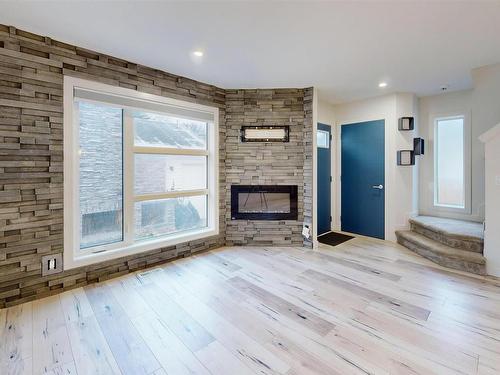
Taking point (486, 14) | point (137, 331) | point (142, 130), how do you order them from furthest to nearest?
point (142, 130) → point (486, 14) → point (137, 331)

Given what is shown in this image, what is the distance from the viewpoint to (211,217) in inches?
153

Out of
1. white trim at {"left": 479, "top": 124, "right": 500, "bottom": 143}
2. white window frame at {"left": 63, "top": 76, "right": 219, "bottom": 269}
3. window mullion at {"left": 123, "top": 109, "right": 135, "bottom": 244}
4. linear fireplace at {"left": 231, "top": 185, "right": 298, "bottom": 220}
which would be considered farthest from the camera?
linear fireplace at {"left": 231, "top": 185, "right": 298, "bottom": 220}

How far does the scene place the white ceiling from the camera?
1.96m

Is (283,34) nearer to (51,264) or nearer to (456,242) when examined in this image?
(51,264)

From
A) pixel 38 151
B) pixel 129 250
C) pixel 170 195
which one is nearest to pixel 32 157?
pixel 38 151

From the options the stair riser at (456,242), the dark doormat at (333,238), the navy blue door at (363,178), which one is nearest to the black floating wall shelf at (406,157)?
the navy blue door at (363,178)

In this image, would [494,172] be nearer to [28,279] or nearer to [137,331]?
[137,331]

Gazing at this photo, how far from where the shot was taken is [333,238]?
4395 millimetres

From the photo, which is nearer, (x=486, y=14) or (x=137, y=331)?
(x=137, y=331)

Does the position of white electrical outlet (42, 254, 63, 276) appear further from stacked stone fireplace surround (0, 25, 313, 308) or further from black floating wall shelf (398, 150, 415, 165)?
black floating wall shelf (398, 150, 415, 165)

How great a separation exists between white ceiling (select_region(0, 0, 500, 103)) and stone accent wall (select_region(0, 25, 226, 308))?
196mm

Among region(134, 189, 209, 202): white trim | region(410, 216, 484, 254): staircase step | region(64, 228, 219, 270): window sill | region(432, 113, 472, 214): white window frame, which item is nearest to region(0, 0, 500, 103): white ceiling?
region(432, 113, 472, 214): white window frame

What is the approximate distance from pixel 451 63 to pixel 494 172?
4.51 ft

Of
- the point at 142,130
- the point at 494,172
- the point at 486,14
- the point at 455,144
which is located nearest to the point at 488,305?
the point at 494,172
